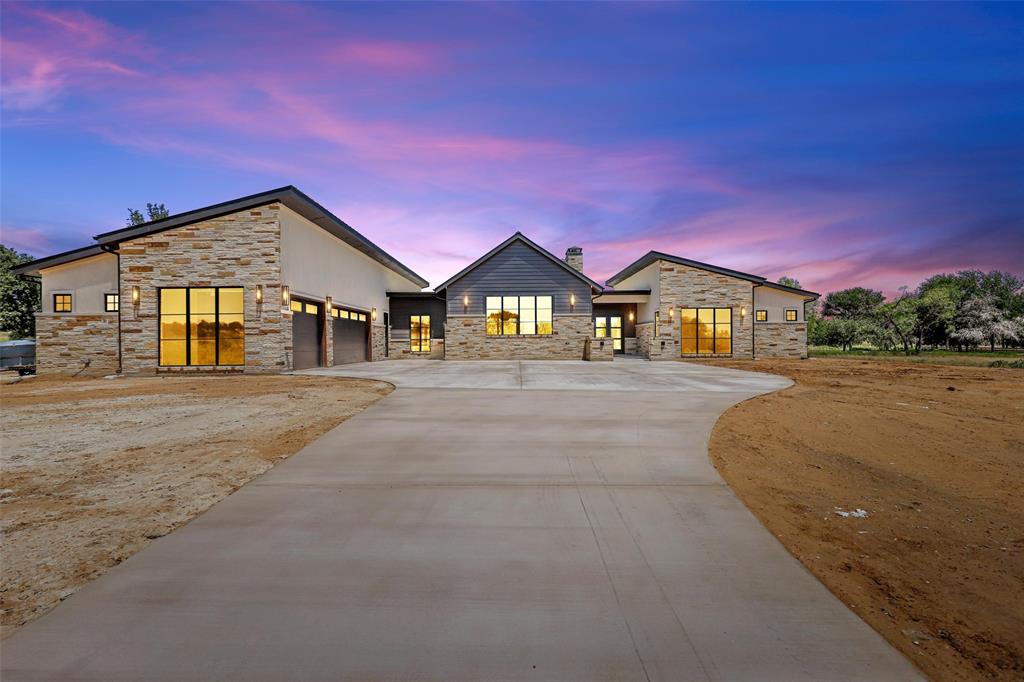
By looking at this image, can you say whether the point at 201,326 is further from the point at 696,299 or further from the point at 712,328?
the point at 712,328

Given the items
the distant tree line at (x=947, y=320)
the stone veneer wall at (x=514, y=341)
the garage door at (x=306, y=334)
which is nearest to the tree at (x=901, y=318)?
the distant tree line at (x=947, y=320)

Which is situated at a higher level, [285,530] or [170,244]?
[170,244]

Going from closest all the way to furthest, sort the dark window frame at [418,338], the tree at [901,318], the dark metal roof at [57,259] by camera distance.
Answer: the dark metal roof at [57,259]
the dark window frame at [418,338]
the tree at [901,318]

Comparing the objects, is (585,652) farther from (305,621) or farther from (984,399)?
(984,399)

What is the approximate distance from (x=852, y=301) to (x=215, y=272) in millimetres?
74442

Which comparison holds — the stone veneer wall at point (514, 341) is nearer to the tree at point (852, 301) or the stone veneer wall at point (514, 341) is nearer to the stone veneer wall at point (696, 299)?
the stone veneer wall at point (696, 299)

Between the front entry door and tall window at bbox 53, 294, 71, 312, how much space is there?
83.8 ft

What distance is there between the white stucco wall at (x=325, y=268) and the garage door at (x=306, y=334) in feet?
1.80

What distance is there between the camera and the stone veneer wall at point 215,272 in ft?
51.0

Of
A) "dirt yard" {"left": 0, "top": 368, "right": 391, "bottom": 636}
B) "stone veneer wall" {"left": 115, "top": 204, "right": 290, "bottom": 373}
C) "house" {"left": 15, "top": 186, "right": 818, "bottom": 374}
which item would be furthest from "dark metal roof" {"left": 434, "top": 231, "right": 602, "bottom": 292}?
"dirt yard" {"left": 0, "top": 368, "right": 391, "bottom": 636}

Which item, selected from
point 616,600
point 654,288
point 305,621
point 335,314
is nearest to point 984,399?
point 616,600

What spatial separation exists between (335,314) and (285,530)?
59.7 feet

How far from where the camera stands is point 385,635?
218 centimetres

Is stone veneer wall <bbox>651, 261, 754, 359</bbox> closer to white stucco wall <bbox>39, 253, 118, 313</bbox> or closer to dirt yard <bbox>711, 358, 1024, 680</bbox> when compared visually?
dirt yard <bbox>711, 358, 1024, 680</bbox>
